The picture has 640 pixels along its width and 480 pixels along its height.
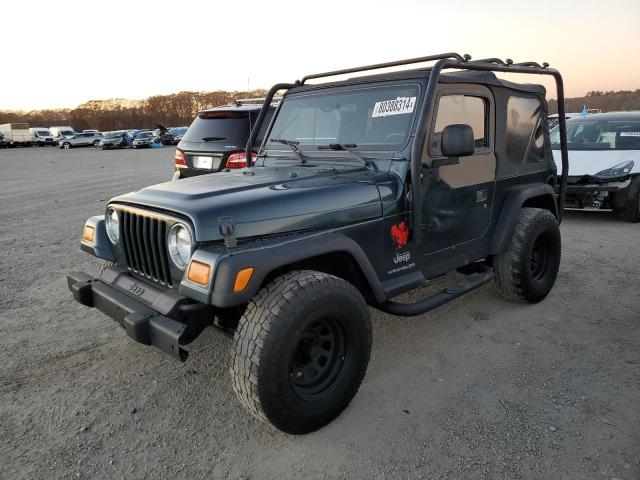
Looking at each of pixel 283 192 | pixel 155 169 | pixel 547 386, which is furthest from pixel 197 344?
pixel 155 169

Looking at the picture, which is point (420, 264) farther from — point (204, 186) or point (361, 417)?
point (204, 186)

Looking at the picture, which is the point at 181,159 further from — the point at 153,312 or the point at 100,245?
the point at 153,312

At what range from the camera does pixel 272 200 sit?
2.74 m

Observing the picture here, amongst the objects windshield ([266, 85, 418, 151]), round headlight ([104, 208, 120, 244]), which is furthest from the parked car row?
round headlight ([104, 208, 120, 244])

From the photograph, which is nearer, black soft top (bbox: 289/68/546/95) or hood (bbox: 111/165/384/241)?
hood (bbox: 111/165/384/241)

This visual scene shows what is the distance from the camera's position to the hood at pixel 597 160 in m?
7.51

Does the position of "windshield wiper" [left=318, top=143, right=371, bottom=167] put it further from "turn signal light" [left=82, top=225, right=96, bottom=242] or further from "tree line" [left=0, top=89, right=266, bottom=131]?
"tree line" [left=0, top=89, right=266, bottom=131]

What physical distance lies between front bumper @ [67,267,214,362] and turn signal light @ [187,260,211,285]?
187 millimetres

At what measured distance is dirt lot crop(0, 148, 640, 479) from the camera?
2.50 metres

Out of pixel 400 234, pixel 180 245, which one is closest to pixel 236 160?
pixel 400 234

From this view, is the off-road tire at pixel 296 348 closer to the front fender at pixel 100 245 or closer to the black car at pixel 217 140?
the front fender at pixel 100 245

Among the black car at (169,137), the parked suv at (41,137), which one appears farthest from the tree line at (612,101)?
the parked suv at (41,137)

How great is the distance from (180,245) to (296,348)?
0.87 meters

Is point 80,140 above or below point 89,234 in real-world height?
below
